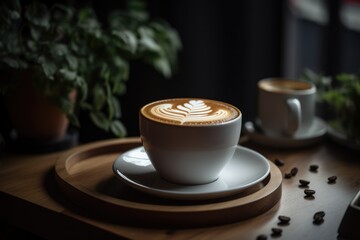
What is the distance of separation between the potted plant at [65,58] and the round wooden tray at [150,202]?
0.16 meters

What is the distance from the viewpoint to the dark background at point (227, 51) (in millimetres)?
1644

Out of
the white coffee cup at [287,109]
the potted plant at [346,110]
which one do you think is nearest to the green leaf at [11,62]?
the white coffee cup at [287,109]

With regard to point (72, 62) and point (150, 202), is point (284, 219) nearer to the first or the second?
point (150, 202)

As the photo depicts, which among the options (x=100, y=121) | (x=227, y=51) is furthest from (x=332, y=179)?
(x=227, y=51)

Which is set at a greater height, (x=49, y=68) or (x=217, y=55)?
(x=49, y=68)

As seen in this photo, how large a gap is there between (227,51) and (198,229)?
1.00 m

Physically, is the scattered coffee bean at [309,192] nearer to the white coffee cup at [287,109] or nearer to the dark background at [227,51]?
the white coffee cup at [287,109]

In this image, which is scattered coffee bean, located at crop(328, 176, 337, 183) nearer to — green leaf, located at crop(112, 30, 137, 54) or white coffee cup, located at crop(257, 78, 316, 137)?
white coffee cup, located at crop(257, 78, 316, 137)

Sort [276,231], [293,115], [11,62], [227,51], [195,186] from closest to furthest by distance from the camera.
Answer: [276,231]
[195,186]
[11,62]
[293,115]
[227,51]

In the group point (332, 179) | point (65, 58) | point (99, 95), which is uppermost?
point (65, 58)

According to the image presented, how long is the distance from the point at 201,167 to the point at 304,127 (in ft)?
1.38

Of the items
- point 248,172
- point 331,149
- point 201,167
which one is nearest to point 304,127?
point 331,149

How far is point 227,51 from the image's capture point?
1.72 m

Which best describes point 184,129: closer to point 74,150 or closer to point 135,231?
point 135,231
